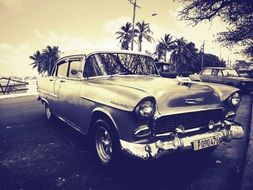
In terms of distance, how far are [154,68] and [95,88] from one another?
1697mm

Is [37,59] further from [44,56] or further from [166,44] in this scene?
[166,44]

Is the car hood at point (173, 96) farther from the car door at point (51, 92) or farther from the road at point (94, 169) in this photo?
the car door at point (51, 92)

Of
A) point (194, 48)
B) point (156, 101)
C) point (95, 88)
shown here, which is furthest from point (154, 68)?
point (194, 48)

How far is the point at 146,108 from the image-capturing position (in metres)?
2.89

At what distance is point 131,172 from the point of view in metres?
3.50

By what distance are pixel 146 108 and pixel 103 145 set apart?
1.16m

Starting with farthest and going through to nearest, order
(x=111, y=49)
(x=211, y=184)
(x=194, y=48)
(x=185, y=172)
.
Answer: (x=194, y=48), (x=111, y=49), (x=185, y=172), (x=211, y=184)

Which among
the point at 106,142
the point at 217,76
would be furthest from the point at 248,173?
the point at 217,76

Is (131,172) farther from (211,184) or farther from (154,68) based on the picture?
(154,68)

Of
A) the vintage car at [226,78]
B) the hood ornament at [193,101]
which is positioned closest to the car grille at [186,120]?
the hood ornament at [193,101]

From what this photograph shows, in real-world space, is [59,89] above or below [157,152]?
above

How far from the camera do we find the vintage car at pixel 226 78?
13.1 m

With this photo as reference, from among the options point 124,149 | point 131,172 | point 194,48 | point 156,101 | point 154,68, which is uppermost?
point 194,48

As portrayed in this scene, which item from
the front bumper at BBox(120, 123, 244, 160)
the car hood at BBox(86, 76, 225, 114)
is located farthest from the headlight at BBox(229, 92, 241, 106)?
the front bumper at BBox(120, 123, 244, 160)
